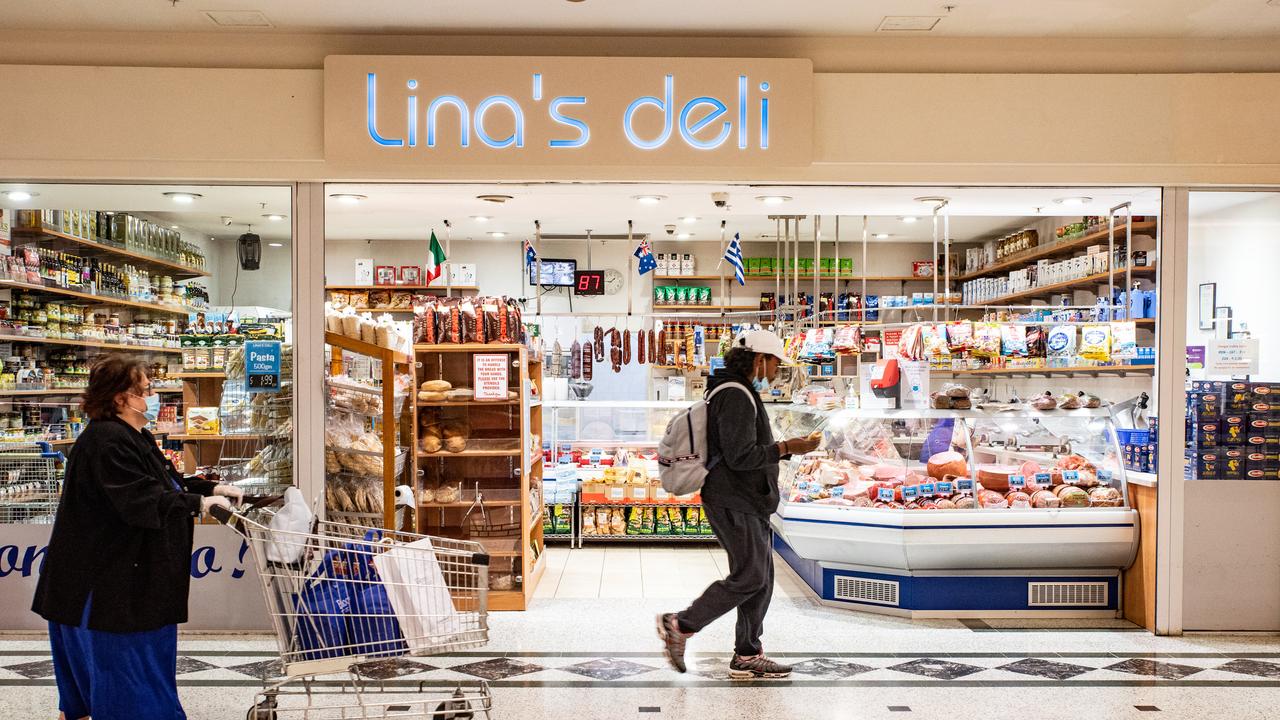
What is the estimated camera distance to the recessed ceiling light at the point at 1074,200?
566 centimetres

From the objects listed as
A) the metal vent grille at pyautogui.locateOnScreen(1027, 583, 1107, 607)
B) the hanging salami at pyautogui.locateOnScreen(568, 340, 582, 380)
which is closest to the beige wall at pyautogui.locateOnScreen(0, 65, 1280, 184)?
the metal vent grille at pyautogui.locateOnScreen(1027, 583, 1107, 607)

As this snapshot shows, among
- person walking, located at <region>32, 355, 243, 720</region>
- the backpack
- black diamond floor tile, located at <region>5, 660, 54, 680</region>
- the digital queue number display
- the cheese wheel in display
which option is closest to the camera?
person walking, located at <region>32, 355, 243, 720</region>

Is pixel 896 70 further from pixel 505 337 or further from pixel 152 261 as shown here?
pixel 152 261

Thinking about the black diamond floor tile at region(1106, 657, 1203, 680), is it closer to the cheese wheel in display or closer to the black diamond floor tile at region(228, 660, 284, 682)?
the cheese wheel in display

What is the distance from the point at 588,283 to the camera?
9.88 metres

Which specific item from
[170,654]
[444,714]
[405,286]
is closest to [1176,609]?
[444,714]

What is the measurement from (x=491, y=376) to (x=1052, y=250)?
5.76 meters

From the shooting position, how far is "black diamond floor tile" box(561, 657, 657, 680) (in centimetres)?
446

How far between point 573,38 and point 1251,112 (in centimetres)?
391

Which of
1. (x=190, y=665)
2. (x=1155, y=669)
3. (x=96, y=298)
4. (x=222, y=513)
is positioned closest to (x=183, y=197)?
(x=96, y=298)

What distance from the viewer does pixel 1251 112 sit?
5160 millimetres

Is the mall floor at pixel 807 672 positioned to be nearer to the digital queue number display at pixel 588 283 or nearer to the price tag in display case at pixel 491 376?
the price tag in display case at pixel 491 376

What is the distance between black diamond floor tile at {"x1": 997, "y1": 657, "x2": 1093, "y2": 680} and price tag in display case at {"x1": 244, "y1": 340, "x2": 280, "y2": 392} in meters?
4.22

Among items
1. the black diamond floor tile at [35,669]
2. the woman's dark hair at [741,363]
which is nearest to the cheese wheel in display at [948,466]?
the woman's dark hair at [741,363]
